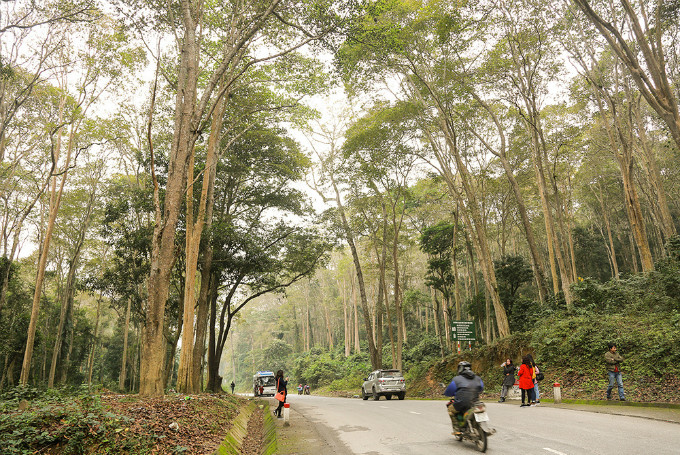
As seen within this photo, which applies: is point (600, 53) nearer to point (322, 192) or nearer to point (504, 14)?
point (504, 14)

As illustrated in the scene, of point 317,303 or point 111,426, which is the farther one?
point 317,303

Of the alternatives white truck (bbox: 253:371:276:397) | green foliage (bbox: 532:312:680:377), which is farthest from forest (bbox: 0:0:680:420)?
white truck (bbox: 253:371:276:397)

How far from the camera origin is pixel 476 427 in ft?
20.1

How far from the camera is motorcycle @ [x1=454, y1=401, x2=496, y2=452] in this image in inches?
233

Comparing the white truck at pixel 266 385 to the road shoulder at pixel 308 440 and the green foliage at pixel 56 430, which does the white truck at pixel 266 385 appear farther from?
the green foliage at pixel 56 430

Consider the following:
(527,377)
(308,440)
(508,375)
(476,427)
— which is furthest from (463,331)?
(476,427)

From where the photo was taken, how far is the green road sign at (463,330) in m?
19.4

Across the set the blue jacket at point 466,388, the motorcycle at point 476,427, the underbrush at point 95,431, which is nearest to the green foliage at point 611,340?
the blue jacket at point 466,388

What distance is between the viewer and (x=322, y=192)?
26.9m

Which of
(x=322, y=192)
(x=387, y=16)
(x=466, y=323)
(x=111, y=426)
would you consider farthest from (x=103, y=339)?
(x=111, y=426)

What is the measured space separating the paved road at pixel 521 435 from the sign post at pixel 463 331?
9348 mm

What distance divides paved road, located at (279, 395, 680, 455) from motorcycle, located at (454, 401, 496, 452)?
144 millimetres

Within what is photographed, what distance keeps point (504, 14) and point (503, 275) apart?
50.5 ft

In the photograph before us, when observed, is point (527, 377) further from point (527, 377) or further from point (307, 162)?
point (307, 162)
